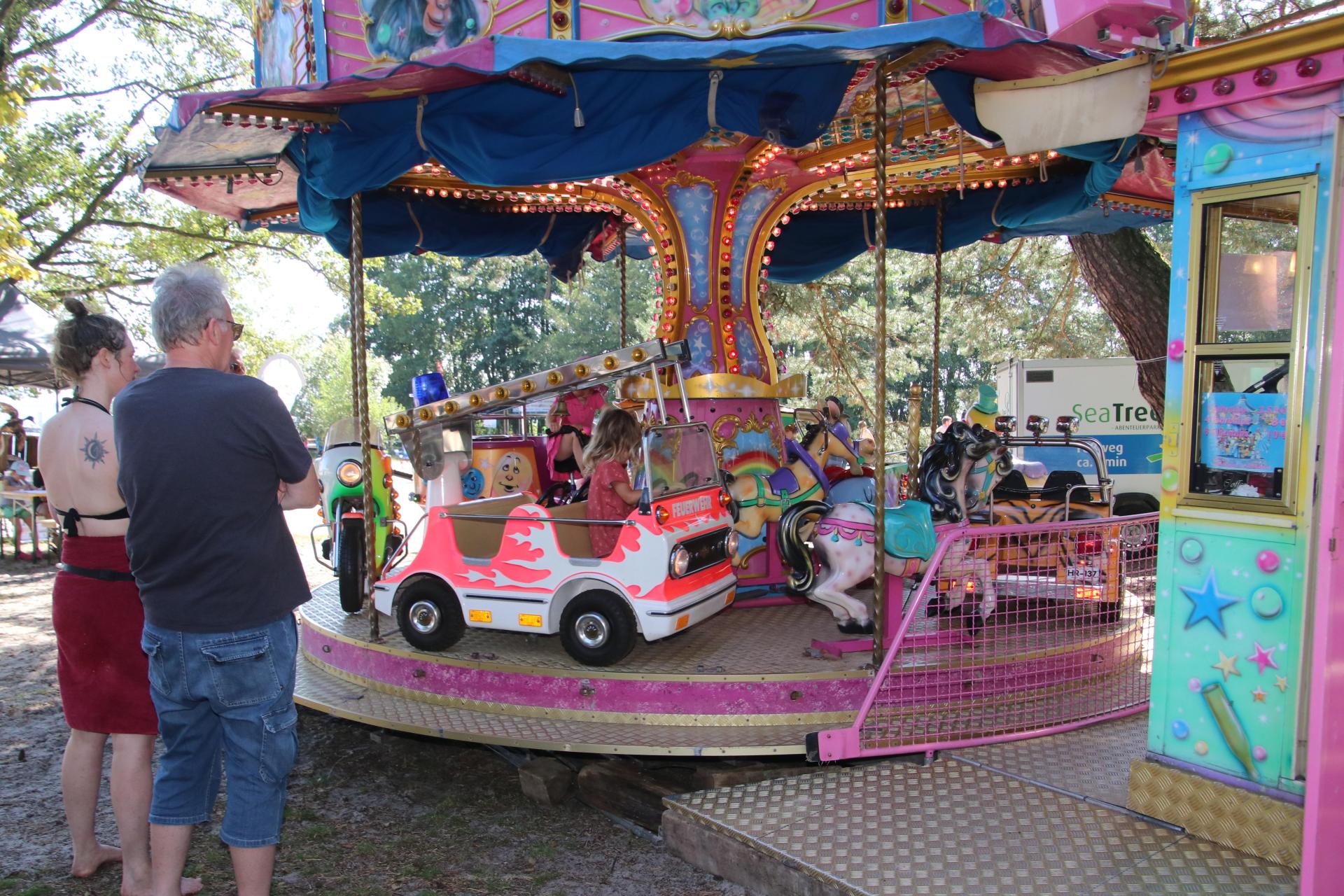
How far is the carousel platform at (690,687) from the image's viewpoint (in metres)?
4.30

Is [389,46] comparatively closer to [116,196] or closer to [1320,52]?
[1320,52]

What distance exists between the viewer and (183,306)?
8.83 feet

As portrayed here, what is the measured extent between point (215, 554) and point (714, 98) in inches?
123

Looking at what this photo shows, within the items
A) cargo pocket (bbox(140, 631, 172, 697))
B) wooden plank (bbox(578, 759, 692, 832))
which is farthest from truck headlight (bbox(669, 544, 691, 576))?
cargo pocket (bbox(140, 631, 172, 697))

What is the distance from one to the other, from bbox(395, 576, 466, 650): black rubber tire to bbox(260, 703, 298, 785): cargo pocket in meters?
2.35

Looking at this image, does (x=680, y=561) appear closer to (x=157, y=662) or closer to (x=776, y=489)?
(x=776, y=489)

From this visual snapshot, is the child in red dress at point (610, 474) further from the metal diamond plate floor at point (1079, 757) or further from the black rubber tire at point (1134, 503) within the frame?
the black rubber tire at point (1134, 503)

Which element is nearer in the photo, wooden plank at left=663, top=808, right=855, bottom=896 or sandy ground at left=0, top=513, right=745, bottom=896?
wooden plank at left=663, top=808, right=855, bottom=896

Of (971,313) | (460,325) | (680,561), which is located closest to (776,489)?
(680,561)

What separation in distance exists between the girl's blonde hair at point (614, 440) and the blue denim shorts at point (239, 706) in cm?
257

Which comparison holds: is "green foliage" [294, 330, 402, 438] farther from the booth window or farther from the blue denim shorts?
the booth window

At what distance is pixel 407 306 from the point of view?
63.7 ft

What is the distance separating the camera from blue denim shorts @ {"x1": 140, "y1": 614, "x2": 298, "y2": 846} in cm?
268

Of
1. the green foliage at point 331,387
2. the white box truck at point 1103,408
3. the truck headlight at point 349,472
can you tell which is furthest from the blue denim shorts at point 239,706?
the green foliage at point 331,387
